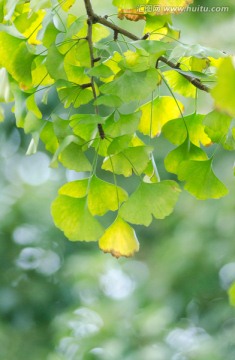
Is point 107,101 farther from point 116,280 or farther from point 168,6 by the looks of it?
point 116,280

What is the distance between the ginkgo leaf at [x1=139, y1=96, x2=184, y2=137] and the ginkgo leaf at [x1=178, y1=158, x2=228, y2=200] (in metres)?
0.07

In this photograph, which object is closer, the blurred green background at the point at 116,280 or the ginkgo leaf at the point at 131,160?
the ginkgo leaf at the point at 131,160

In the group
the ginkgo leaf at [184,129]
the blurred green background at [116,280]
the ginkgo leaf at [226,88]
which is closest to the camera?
the ginkgo leaf at [226,88]

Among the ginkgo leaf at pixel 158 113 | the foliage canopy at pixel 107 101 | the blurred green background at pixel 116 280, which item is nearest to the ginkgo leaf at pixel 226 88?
the foliage canopy at pixel 107 101

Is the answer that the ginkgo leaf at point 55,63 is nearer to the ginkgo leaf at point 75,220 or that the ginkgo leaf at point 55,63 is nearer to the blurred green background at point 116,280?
the ginkgo leaf at point 75,220

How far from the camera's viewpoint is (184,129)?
0.62 metres

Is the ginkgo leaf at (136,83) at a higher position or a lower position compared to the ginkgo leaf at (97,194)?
higher

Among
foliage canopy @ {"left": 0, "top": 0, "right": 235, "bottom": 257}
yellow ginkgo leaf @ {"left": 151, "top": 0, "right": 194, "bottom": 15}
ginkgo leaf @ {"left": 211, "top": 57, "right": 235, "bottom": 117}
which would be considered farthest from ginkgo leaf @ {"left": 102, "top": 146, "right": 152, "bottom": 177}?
ginkgo leaf @ {"left": 211, "top": 57, "right": 235, "bottom": 117}

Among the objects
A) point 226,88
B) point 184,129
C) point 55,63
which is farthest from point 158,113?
point 226,88

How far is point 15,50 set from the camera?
0.55 m

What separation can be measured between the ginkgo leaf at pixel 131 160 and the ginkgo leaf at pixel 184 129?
7 centimetres

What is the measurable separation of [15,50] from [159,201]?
16cm

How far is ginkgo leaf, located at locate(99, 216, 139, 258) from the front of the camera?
60 centimetres

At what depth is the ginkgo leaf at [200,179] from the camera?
1.95 ft
